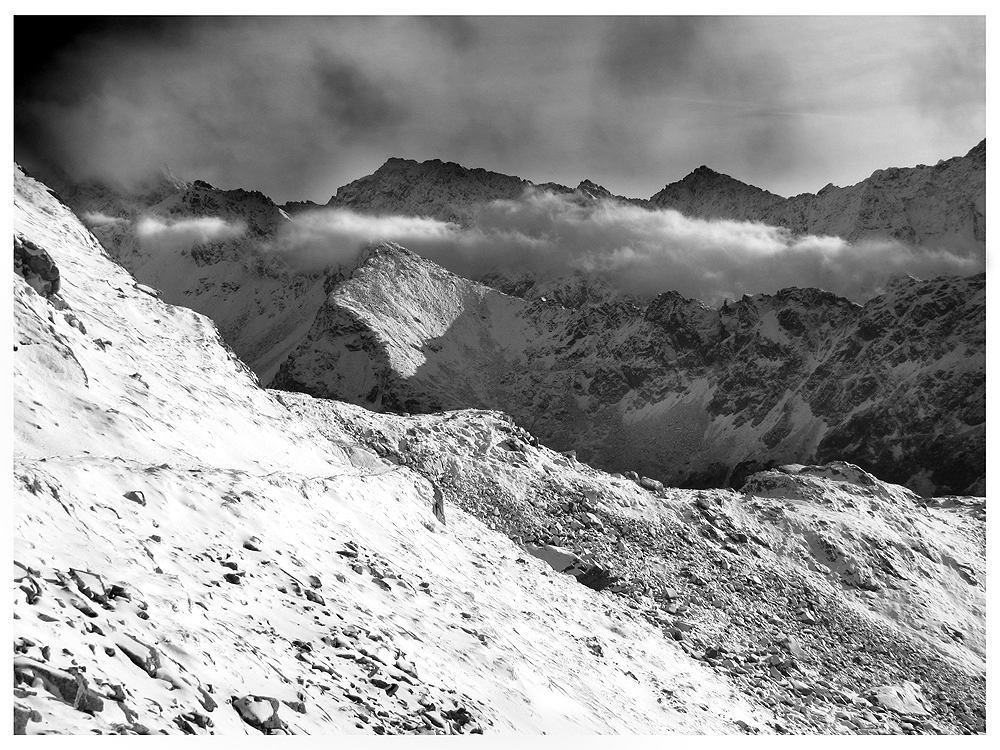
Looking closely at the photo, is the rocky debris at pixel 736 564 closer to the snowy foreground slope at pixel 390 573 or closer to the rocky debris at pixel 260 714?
the snowy foreground slope at pixel 390 573

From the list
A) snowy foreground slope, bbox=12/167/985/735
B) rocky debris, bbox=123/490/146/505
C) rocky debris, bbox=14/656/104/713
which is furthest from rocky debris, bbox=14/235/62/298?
rocky debris, bbox=14/656/104/713

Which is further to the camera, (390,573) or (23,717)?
(390,573)

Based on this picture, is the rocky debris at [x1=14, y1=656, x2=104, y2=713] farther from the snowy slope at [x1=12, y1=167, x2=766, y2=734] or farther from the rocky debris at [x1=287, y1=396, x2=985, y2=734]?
the rocky debris at [x1=287, y1=396, x2=985, y2=734]

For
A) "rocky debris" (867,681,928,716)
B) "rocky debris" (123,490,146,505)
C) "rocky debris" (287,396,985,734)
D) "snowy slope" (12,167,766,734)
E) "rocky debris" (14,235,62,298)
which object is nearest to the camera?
"snowy slope" (12,167,766,734)

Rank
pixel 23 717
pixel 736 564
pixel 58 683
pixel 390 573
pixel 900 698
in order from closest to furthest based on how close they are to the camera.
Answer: pixel 23 717
pixel 58 683
pixel 390 573
pixel 900 698
pixel 736 564

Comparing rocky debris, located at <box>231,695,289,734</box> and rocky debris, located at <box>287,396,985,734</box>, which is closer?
rocky debris, located at <box>231,695,289,734</box>

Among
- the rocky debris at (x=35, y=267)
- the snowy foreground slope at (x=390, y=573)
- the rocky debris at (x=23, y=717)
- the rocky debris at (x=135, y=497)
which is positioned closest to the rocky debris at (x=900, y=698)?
the snowy foreground slope at (x=390, y=573)

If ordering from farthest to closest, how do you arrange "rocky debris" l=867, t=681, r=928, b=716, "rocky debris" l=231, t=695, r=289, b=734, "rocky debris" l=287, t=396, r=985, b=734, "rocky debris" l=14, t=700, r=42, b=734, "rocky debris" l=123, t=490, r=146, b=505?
1. "rocky debris" l=867, t=681, r=928, b=716
2. "rocky debris" l=287, t=396, r=985, b=734
3. "rocky debris" l=123, t=490, r=146, b=505
4. "rocky debris" l=231, t=695, r=289, b=734
5. "rocky debris" l=14, t=700, r=42, b=734

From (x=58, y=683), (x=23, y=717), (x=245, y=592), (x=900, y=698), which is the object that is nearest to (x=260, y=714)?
(x=58, y=683)

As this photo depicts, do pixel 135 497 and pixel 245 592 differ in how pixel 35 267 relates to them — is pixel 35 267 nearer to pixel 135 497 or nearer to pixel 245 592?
pixel 135 497
